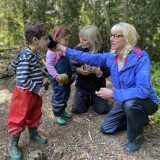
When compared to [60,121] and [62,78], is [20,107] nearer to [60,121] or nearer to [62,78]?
[62,78]

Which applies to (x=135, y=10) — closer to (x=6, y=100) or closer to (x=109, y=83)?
(x=109, y=83)

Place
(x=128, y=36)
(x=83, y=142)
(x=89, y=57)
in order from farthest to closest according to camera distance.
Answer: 1. (x=89, y=57)
2. (x=83, y=142)
3. (x=128, y=36)

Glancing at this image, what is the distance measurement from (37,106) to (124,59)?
3.55 ft

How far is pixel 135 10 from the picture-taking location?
6902 millimetres

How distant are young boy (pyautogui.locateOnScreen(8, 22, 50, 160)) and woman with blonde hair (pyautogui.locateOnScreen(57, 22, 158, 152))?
43 centimetres

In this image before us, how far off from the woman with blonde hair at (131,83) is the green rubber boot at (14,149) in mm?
1013

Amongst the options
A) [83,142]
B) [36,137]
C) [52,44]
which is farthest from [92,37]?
[36,137]

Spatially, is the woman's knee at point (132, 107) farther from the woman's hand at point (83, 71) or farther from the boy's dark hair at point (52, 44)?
the boy's dark hair at point (52, 44)

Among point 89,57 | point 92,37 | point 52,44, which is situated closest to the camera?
point 52,44

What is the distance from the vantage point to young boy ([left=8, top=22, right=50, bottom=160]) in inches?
122

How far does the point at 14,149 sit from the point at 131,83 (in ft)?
4.75

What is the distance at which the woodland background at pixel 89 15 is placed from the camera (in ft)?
22.5

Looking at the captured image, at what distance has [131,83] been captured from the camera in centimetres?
333

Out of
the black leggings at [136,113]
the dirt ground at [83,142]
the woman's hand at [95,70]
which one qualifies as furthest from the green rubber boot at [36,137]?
the woman's hand at [95,70]
